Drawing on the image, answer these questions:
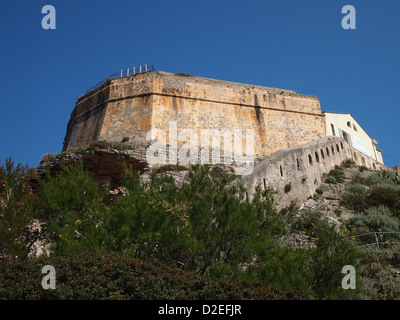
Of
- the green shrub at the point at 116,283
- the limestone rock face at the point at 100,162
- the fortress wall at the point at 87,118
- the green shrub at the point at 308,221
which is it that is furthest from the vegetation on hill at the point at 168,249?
the fortress wall at the point at 87,118

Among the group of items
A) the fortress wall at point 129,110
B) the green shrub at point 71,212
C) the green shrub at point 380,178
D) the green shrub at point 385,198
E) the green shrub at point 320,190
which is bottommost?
the green shrub at point 71,212

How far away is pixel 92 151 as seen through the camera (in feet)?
58.5

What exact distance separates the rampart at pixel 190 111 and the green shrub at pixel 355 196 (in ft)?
19.4

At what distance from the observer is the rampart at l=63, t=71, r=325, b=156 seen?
22.5 metres

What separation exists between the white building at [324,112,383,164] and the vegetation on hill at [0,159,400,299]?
17.0 m

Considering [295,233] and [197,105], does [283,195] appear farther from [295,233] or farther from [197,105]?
[197,105]

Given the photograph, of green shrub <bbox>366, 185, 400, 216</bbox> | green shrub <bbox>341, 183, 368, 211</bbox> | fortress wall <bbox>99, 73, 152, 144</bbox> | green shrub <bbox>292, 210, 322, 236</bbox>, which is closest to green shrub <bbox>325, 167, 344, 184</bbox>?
green shrub <bbox>341, 183, 368, 211</bbox>

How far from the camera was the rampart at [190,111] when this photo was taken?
73.8 ft

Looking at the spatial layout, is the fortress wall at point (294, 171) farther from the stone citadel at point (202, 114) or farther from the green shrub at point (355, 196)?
the green shrub at point (355, 196)

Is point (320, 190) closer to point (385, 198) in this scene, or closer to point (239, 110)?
point (385, 198)

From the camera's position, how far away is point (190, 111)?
76.1 feet

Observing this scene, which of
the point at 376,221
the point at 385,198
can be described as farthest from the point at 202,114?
the point at 376,221
